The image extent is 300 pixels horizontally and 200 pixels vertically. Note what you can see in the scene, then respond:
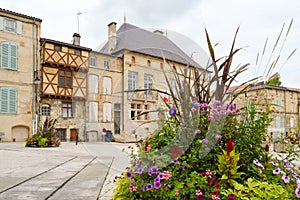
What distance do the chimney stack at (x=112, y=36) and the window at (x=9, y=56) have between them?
14948 mm

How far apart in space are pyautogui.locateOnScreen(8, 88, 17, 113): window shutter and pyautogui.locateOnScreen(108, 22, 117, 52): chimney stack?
14.7 m

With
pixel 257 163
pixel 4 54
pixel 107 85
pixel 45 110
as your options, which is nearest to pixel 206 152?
pixel 257 163

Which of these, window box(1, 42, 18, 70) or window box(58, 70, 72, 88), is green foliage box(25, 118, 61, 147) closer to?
window box(58, 70, 72, 88)

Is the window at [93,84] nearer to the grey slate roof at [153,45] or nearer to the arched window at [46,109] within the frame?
the grey slate roof at [153,45]

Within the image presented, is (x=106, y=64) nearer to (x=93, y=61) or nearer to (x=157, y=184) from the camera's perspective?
(x=93, y=61)

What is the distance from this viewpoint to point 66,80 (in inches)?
643

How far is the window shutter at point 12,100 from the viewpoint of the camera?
49.5 feet

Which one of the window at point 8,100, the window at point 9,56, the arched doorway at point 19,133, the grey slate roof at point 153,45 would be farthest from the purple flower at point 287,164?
the window at point 9,56

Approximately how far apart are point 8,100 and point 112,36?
580 inches

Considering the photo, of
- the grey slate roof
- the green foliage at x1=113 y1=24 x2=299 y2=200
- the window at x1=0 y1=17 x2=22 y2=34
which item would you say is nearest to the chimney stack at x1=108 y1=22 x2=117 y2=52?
the grey slate roof

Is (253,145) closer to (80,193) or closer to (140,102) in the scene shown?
(140,102)

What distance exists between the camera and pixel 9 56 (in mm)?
15266

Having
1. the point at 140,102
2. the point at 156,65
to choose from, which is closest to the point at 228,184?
the point at 140,102

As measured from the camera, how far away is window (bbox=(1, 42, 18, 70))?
49.5 feet
